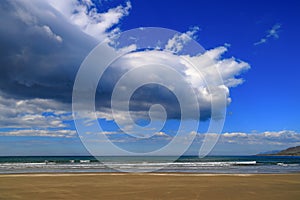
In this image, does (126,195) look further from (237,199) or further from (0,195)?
(0,195)

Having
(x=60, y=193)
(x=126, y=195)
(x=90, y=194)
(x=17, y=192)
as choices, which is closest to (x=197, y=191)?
(x=126, y=195)

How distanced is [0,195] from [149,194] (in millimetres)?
7662

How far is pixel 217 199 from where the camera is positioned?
46.4 ft

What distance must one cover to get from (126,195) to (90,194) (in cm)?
196

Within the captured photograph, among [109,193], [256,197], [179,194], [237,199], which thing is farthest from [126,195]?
[256,197]

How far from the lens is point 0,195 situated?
15609mm

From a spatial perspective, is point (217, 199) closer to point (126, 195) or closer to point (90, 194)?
point (126, 195)

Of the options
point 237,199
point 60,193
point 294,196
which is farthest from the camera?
point 60,193

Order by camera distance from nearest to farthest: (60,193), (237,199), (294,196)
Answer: (237,199) < (294,196) < (60,193)

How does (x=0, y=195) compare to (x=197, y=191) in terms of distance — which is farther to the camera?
(x=197, y=191)

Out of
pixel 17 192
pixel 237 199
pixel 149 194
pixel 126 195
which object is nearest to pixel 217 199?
→ pixel 237 199

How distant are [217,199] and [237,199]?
3.01 feet

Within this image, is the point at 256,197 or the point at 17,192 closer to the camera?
the point at 256,197

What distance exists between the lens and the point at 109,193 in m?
16.2
